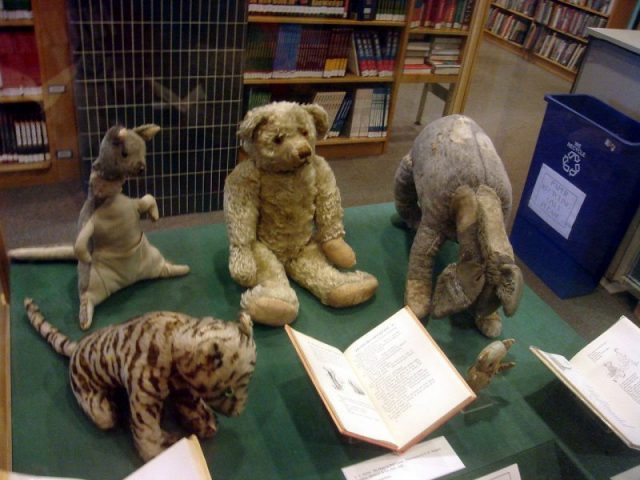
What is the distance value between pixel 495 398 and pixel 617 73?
1.50 meters

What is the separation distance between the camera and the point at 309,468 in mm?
1218

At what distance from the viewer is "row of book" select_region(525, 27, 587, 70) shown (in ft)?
11.4

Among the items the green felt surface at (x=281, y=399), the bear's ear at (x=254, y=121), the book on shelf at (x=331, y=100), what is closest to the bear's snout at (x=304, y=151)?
the bear's ear at (x=254, y=121)

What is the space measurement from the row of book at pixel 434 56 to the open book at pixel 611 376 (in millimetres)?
2024

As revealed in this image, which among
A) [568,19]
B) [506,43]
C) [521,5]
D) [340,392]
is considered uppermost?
[521,5]

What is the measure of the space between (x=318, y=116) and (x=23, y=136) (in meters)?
1.44

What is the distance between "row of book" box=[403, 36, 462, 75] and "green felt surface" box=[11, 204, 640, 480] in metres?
1.64

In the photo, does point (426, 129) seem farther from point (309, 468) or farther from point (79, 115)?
point (79, 115)

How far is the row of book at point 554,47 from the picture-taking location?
3473 mm

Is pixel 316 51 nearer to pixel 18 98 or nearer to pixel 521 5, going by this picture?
pixel 521 5

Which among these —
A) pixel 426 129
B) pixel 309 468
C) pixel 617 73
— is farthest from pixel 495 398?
pixel 617 73

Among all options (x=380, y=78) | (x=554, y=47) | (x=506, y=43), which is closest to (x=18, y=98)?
(x=380, y=78)

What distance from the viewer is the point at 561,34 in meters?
3.64

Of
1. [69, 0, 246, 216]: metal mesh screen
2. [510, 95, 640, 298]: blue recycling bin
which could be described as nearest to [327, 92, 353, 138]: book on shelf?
[69, 0, 246, 216]: metal mesh screen
